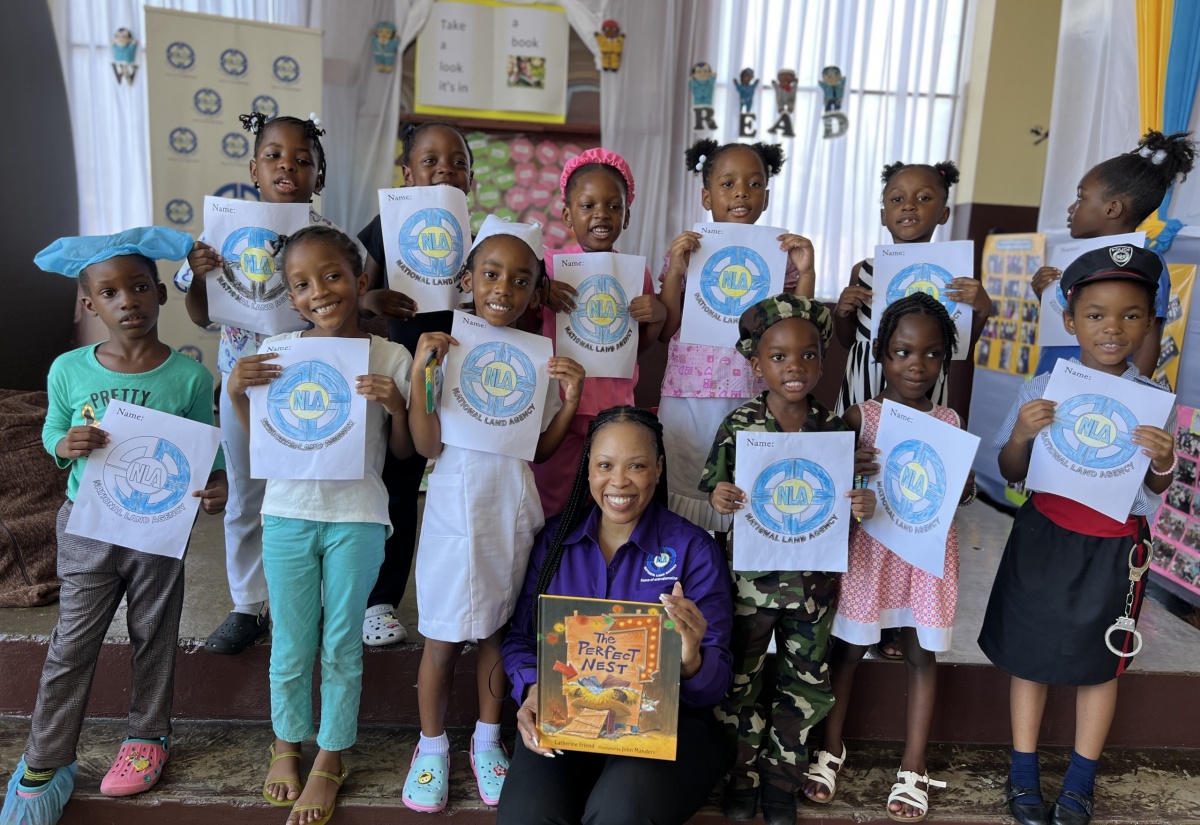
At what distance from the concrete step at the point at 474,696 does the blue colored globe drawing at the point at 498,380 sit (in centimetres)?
86

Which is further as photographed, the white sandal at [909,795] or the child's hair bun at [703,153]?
the child's hair bun at [703,153]

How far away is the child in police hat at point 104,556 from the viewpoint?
1959mm

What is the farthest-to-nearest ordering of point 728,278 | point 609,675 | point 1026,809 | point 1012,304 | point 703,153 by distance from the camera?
point 1012,304 → point 703,153 → point 728,278 → point 1026,809 → point 609,675

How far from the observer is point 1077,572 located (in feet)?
6.73

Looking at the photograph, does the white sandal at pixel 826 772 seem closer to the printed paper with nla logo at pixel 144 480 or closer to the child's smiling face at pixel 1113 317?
the child's smiling face at pixel 1113 317

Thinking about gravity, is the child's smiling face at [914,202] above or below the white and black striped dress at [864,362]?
above

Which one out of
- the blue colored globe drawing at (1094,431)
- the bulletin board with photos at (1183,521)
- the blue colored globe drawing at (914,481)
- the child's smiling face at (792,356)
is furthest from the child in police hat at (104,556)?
the bulletin board with photos at (1183,521)

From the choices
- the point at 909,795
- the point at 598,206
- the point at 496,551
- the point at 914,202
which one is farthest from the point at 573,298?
the point at 909,795

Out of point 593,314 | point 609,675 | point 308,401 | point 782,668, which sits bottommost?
point 782,668

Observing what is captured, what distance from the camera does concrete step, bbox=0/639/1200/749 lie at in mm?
2393

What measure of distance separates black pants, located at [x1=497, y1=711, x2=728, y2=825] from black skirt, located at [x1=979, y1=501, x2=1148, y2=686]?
89 cm

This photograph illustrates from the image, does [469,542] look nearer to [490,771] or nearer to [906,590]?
[490,771]

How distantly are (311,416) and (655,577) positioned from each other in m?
0.91

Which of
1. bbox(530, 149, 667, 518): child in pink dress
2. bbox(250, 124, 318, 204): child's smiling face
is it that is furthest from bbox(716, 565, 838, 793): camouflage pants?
bbox(250, 124, 318, 204): child's smiling face
